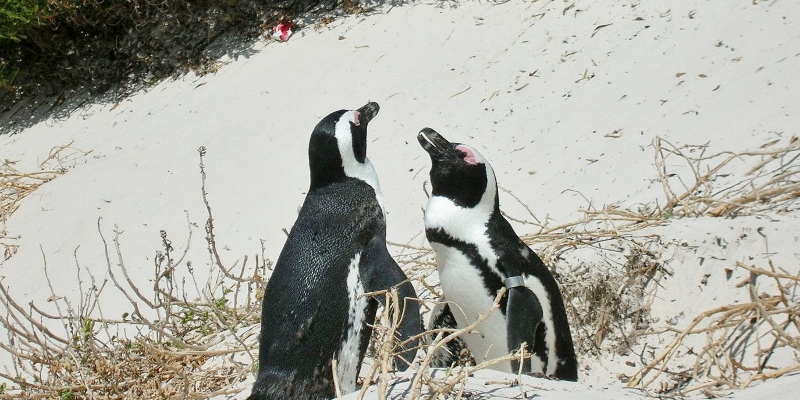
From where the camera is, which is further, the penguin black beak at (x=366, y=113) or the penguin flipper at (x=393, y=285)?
the penguin black beak at (x=366, y=113)

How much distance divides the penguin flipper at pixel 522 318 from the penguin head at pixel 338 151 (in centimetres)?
70

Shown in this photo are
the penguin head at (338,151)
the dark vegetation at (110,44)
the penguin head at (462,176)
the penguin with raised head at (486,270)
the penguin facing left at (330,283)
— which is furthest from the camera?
the dark vegetation at (110,44)

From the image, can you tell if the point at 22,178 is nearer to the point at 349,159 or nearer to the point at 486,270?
the point at 349,159

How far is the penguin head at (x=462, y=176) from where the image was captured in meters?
2.92

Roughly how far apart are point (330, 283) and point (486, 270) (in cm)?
50

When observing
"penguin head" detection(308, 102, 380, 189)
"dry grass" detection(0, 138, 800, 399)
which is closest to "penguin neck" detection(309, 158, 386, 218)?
"penguin head" detection(308, 102, 380, 189)

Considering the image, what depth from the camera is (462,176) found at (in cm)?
293

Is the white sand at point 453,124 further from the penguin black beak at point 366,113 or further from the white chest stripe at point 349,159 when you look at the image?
the penguin black beak at point 366,113

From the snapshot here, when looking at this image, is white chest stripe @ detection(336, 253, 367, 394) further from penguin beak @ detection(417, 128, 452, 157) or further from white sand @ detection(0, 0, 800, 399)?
white sand @ detection(0, 0, 800, 399)

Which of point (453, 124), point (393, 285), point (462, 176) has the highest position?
point (453, 124)

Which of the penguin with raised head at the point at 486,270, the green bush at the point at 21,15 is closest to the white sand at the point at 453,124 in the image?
the penguin with raised head at the point at 486,270

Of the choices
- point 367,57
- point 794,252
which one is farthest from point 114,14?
point 794,252

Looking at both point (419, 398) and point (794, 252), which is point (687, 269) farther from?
point (419, 398)

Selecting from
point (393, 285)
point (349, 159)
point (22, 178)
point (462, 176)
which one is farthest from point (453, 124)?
point (22, 178)
